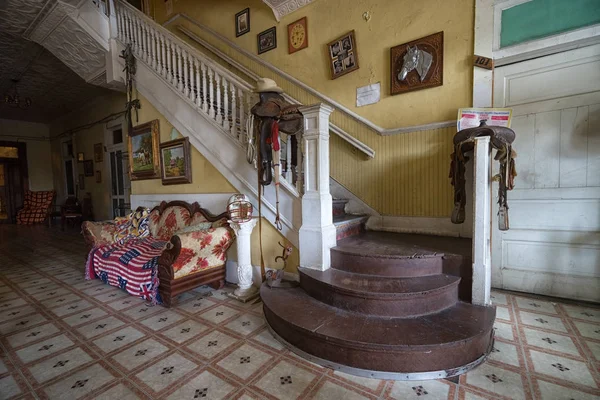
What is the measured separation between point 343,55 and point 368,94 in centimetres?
69

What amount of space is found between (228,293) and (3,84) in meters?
8.74

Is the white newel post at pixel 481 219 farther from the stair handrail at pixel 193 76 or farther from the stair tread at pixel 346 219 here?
the stair handrail at pixel 193 76

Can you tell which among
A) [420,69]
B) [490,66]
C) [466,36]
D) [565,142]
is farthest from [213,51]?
[565,142]

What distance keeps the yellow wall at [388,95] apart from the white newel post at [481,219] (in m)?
0.96

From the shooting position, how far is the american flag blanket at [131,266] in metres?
2.79

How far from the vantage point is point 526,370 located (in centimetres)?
166

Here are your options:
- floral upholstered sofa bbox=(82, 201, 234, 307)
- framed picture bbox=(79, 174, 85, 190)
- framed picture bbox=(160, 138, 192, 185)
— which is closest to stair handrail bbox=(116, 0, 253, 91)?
framed picture bbox=(160, 138, 192, 185)

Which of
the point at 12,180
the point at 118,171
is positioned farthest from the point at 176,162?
the point at 12,180

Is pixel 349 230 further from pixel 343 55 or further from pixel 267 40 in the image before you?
pixel 267 40

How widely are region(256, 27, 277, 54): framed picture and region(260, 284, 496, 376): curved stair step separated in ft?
13.8

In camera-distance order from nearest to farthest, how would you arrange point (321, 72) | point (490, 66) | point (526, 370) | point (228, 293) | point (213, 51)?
point (526, 370) → point (490, 66) → point (228, 293) → point (321, 72) → point (213, 51)

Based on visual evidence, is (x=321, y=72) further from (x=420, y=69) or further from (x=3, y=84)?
(x=3, y=84)

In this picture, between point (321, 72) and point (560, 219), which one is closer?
point (560, 219)

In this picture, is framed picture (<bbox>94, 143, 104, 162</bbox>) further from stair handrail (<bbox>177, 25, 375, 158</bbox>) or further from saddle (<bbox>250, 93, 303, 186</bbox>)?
saddle (<bbox>250, 93, 303, 186</bbox>)
